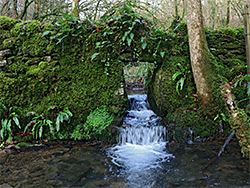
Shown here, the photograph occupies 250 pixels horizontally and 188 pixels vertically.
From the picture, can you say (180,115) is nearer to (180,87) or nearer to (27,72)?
(180,87)

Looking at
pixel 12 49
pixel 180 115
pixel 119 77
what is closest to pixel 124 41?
pixel 119 77

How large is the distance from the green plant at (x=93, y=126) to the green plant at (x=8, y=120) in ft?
5.34

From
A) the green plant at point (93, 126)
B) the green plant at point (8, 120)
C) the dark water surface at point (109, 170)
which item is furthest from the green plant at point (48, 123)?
the dark water surface at point (109, 170)

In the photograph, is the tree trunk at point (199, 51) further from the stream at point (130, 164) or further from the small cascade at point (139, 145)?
the small cascade at point (139, 145)

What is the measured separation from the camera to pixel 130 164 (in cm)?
401

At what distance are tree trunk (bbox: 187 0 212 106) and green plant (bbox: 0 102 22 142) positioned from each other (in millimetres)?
Answer: 5327

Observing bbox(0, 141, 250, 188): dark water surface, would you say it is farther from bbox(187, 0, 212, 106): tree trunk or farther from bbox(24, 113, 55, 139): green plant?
bbox(187, 0, 212, 106): tree trunk

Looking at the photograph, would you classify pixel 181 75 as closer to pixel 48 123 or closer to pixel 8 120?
pixel 48 123

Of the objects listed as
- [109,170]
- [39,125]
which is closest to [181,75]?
[109,170]

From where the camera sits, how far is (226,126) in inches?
195

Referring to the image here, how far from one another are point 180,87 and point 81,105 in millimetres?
3154

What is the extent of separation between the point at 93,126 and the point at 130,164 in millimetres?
1724

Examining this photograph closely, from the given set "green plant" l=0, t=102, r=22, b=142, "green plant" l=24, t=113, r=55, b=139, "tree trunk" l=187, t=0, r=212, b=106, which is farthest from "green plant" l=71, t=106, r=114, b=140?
"tree trunk" l=187, t=0, r=212, b=106

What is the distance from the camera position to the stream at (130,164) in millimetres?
3160
